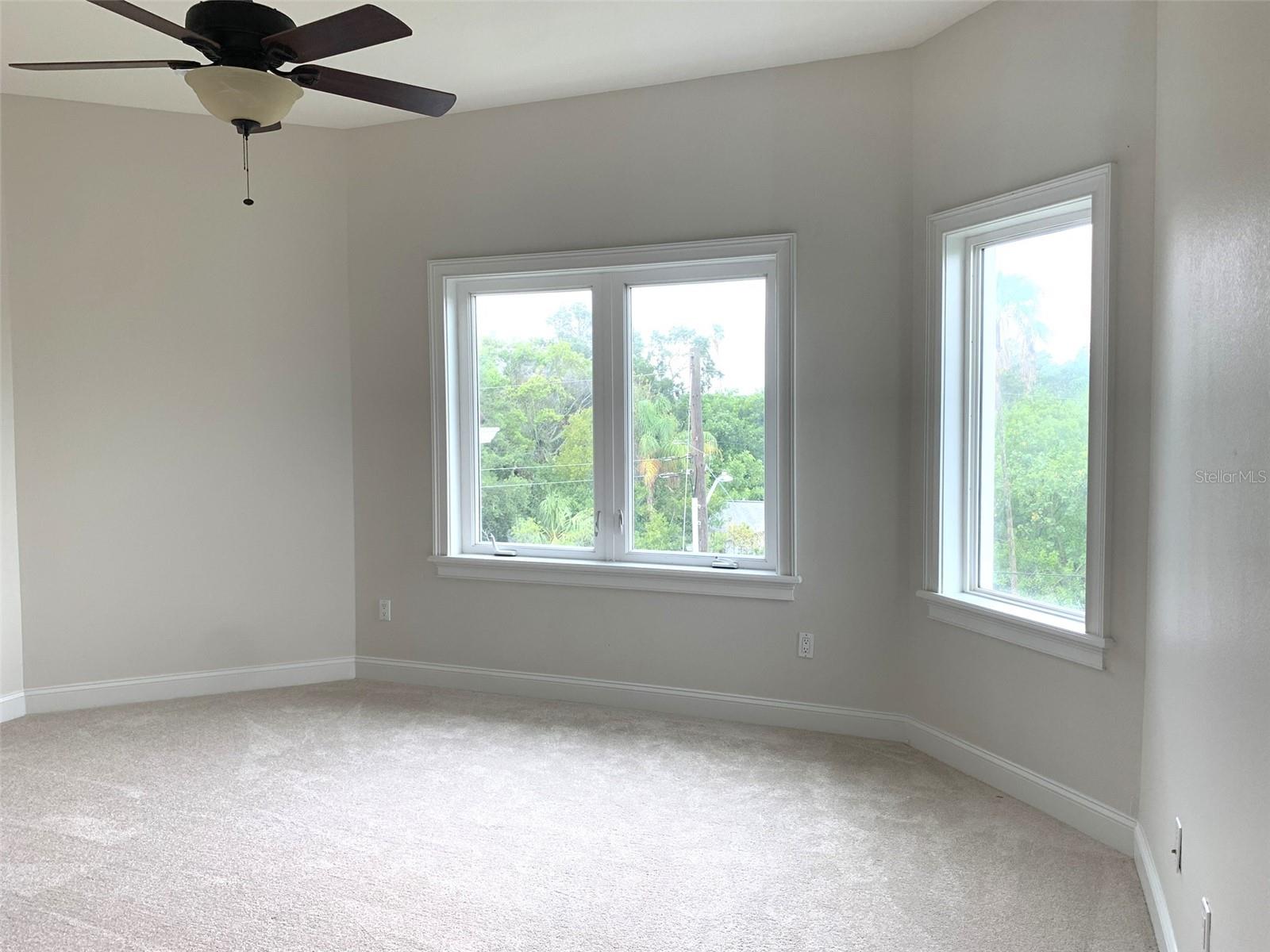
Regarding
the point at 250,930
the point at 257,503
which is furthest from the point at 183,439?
the point at 250,930

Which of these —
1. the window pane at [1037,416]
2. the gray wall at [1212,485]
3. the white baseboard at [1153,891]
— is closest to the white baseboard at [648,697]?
the window pane at [1037,416]

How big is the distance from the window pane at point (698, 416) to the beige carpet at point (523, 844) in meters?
0.91

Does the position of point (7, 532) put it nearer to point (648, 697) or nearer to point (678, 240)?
point (648, 697)

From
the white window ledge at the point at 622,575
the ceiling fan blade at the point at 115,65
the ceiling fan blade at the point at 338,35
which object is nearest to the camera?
the ceiling fan blade at the point at 338,35

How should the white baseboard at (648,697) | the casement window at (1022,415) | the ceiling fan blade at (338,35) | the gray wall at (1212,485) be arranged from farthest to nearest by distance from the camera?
the white baseboard at (648,697)
the casement window at (1022,415)
the ceiling fan blade at (338,35)
the gray wall at (1212,485)

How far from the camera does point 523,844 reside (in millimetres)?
2818

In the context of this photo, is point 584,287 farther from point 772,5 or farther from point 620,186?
point 772,5

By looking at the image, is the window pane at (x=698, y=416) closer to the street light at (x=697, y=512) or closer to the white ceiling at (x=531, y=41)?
the street light at (x=697, y=512)

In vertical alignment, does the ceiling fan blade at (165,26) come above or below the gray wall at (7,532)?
above

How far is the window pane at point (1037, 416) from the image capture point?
297 centimetres

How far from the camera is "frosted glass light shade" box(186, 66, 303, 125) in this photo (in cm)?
219

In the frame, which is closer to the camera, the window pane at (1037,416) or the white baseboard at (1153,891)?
the white baseboard at (1153,891)

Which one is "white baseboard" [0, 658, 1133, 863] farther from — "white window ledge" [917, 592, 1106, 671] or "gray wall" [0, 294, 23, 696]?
"white window ledge" [917, 592, 1106, 671]

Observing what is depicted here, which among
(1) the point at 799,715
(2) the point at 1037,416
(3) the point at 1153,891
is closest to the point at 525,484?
(1) the point at 799,715
